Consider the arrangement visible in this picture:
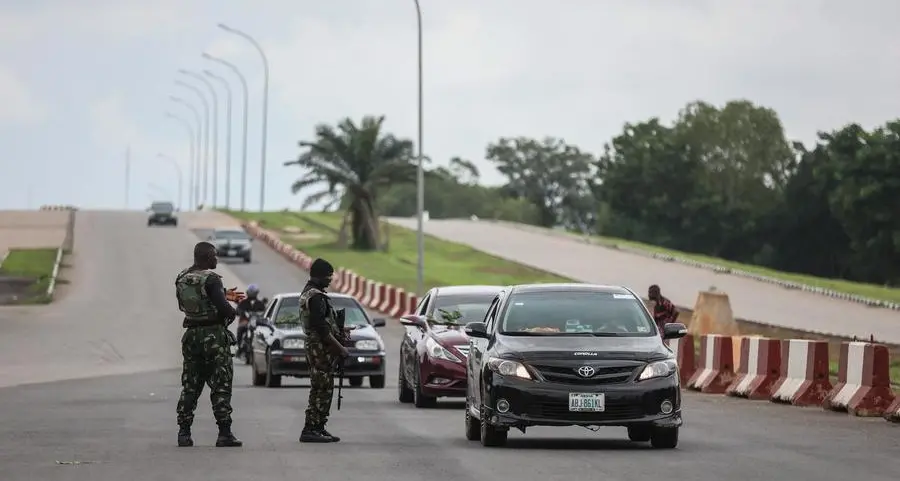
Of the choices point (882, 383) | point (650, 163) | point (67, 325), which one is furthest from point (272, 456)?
point (650, 163)

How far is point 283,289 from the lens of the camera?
67688 mm

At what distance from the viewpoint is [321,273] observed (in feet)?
58.5

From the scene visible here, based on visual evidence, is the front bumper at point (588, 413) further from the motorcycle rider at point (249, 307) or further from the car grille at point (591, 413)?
the motorcycle rider at point (249, 307)

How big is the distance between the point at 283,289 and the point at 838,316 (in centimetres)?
2132

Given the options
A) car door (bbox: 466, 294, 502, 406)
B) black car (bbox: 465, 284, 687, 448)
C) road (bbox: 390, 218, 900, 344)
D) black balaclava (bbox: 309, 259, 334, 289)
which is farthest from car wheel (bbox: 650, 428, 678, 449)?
road (bbox: 390, 218, 900, 344)

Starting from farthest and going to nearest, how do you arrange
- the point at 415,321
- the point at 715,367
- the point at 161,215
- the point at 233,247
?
the point at 161,215 < the point at 233,247 < the point at 715,367 < the point at 415,321

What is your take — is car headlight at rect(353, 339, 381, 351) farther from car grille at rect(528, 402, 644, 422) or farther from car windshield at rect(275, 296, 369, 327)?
car grille at rect(528, 402, 644, 422)

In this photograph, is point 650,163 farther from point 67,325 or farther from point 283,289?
point 67,325

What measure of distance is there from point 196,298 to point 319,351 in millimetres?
1420

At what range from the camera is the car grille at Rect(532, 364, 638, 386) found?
1705cm

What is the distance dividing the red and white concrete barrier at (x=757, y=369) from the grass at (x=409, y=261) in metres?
39.0

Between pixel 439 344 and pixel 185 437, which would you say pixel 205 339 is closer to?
pixel 185 437

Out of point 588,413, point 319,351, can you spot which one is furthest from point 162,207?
point 588,413

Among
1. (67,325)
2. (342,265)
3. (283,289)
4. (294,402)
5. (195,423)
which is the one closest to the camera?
(195,423)
